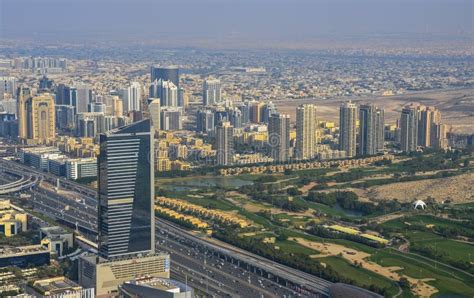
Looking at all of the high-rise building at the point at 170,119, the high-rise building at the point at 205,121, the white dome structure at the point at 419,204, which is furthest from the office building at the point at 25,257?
the high-rise building at the point at 170,119

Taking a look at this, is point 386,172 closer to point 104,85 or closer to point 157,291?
point 157,291

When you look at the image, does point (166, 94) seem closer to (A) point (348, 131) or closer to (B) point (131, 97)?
(B) point (131, 97)

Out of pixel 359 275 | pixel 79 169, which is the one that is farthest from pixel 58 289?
pixel 79 169

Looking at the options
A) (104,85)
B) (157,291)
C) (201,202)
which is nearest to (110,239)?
(157,291)

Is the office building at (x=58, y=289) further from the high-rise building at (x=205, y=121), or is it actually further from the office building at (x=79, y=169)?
the high-rise building at (x=205, y=121)

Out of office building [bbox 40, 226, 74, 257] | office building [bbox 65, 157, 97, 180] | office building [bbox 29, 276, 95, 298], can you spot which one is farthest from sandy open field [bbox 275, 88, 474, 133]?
office building [bbox 29, 276, 95, 298]

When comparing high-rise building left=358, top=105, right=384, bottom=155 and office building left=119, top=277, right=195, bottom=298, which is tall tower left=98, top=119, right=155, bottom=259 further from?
high-rise building left=358, top=105, right=384, bottom=155

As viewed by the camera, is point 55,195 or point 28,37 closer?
point 55,195

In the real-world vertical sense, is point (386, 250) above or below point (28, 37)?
below
